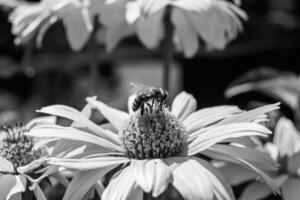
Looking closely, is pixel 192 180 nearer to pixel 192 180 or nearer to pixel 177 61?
pixel 192 180

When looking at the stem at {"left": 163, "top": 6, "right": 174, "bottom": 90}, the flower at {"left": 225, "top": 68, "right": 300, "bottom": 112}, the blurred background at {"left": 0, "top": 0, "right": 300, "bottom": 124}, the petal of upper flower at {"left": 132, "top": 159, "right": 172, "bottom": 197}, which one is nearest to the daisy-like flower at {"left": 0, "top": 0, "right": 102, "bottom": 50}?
the stem at {"left": 163, "top": 6, "right": 174, "bottom": 90}

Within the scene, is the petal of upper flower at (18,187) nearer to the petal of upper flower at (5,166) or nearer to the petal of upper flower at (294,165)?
the petal of upper flower at (5,166)

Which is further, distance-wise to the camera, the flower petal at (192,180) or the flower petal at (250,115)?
the flower petal at (250,115)

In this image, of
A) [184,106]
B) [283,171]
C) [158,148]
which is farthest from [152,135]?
[283,171]

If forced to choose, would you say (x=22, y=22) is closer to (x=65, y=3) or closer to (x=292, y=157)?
(x=65, y=3)

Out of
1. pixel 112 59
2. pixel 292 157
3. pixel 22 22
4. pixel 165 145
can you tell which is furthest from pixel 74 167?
pixel 112 59

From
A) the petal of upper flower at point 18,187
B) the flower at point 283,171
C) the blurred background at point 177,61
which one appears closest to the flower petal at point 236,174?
the flower at point 283,171
